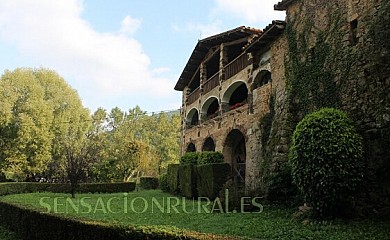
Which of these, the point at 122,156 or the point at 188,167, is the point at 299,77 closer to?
the point at 188,167

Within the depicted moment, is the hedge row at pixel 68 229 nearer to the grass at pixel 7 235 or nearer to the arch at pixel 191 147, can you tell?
the grass at pixel 7 235

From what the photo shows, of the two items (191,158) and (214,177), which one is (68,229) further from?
(191,158)

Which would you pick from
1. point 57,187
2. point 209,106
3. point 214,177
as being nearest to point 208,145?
point 209,106

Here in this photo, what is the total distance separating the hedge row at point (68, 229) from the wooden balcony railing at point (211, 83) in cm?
1466

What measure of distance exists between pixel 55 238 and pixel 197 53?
19.7 m

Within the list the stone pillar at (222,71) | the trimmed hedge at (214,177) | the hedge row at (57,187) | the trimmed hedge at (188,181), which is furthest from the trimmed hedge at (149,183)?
the trimmed hedge at (214,177)

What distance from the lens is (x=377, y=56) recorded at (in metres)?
9.12

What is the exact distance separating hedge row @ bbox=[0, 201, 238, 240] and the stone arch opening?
1214 cm

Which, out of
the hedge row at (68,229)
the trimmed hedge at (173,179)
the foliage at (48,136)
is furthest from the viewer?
the foliage at (48,136)

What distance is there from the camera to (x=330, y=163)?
8711mm

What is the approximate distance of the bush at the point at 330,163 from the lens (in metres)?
8.66

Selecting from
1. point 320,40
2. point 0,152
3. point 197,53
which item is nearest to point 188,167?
point 320,40

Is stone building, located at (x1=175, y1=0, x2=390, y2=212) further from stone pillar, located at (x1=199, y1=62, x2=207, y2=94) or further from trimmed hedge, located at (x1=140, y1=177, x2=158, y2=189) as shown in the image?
trimmed hedge, located at (x1=140, y1=177, x2=158, y2=189)

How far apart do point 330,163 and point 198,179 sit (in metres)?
8.84
